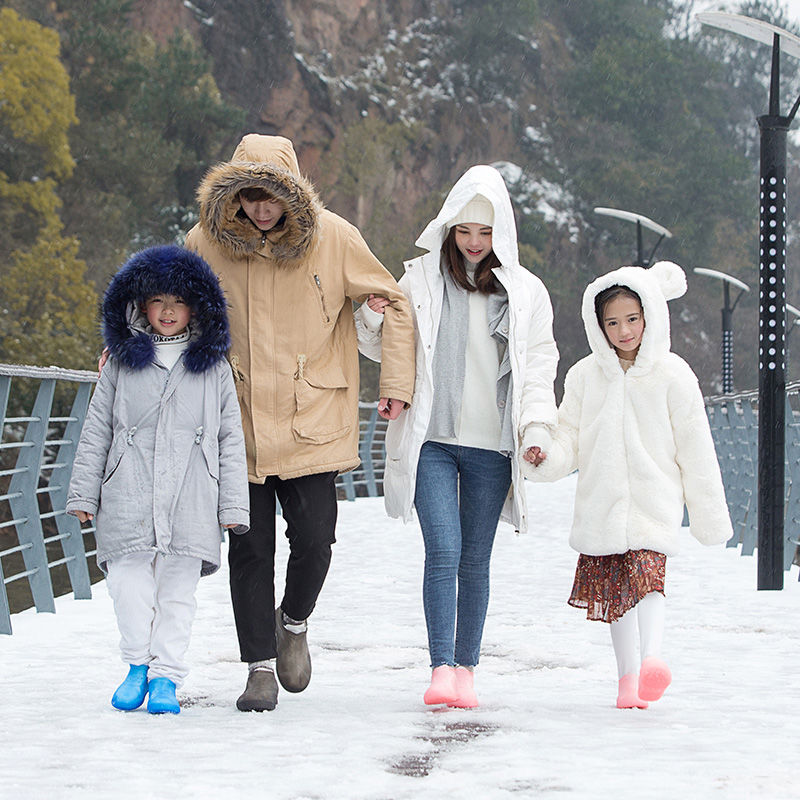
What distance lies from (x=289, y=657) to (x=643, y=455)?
4.28ft

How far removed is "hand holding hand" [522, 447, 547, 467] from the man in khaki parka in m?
0.41

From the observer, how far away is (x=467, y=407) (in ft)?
14.7

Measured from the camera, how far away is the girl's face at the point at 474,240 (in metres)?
4.56

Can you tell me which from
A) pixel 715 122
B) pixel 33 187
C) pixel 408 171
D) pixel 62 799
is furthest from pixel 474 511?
pixel 715 122

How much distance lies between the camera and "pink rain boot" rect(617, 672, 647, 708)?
4.35 m

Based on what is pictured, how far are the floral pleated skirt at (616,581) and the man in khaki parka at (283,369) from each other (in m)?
0.81

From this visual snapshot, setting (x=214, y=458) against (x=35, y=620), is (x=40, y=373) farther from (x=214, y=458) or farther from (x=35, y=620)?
(x=214, y=458)

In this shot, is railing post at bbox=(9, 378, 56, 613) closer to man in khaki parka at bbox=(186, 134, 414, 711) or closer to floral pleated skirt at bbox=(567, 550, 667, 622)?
man in khaki parka at bbox=(186, 134, 414, 711)

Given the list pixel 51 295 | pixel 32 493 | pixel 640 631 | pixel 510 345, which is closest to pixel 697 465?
pixel 640 631

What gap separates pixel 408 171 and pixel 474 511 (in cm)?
5086

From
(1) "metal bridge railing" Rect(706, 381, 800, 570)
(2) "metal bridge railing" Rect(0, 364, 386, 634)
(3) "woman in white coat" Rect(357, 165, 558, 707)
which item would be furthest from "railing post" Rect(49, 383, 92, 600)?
(1) "metal bridge railing" Rect(706, 381, 800, 570)

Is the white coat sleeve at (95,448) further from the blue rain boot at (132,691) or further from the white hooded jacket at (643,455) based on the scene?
the white hooded jacket at (643,455)

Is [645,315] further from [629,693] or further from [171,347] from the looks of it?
[171,347]

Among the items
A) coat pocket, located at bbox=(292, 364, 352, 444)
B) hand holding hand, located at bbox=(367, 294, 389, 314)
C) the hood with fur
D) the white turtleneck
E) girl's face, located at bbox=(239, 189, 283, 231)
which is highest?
the hood with fur
